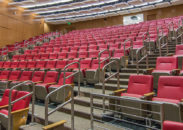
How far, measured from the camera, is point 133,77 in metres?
1.53

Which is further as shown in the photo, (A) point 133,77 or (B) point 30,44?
(B) point 30,44

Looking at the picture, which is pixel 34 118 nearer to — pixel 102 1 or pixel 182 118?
pixel 182 118

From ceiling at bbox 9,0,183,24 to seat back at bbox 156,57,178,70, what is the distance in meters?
5.24

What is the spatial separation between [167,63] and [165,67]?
0.05m

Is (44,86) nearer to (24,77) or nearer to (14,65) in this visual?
(24,77)

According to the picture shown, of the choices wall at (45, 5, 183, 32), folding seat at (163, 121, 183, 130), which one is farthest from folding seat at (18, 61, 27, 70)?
wall at (45, 5, 183, 32)

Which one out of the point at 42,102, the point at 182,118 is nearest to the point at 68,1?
the point at 42,102

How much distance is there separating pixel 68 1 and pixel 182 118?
6498mm

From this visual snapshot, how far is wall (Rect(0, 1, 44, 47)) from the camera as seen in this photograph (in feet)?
20.4

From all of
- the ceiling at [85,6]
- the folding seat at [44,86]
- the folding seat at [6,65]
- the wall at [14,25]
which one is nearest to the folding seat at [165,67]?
the folding seat at [44,86]

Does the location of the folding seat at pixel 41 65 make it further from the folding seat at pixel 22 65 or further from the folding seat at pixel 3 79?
the folding seat at pixel 3 79

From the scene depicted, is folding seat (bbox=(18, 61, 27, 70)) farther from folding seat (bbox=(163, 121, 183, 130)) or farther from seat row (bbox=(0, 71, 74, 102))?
folding seat (bbox=(163, 121, 183, 130))

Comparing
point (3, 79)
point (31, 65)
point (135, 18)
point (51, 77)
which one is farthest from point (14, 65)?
point (135, 18)

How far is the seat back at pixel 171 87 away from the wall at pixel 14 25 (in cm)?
608
